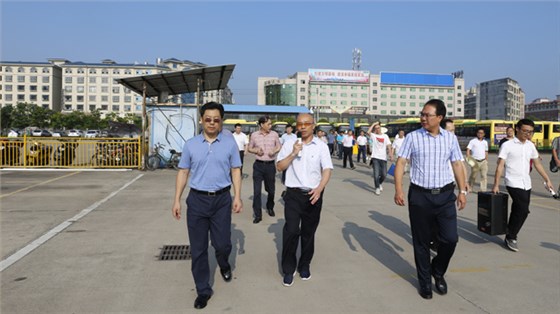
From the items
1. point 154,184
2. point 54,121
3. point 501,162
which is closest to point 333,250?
point 501,162

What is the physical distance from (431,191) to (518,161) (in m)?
2.50

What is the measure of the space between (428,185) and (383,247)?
1.89m

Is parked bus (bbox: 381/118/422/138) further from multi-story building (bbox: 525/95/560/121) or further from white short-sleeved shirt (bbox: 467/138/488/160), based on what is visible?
multi-story building (bbox: 525/95/560/121)

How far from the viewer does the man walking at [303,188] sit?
413 centimetres

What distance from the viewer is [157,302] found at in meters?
3.69

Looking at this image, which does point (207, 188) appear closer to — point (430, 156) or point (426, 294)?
point (430, 156)

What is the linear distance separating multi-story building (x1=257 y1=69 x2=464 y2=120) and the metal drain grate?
111967 mm

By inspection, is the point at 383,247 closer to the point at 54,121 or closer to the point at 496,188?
the point at 496,188

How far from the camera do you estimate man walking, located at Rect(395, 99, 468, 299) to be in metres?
3.91

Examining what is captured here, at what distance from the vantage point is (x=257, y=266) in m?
4.74

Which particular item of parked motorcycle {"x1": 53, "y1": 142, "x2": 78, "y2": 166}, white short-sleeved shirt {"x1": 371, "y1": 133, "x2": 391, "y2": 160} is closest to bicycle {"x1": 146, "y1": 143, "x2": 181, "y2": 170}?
parked motorcycle {"x1": 53, "y1": 142, "x2": 78, "y2": 166}

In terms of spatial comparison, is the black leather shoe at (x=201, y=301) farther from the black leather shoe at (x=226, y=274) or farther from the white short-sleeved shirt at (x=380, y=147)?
the white short-sleeved shirt at (x=380, y=147)

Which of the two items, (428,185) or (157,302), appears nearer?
(157,302)

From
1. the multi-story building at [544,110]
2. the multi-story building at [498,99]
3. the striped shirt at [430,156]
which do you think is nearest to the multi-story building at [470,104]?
the multi-story building at [544,110]
